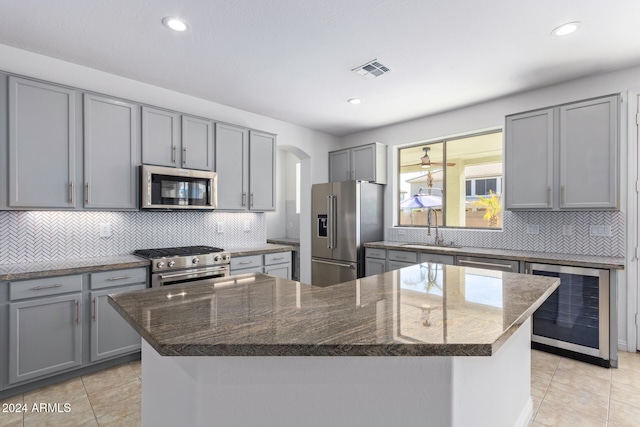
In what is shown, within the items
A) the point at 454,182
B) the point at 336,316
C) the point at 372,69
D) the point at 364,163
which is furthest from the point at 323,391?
the point at 364,163

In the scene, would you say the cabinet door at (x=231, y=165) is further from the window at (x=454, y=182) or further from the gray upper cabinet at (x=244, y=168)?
the window at (x=454, y=182)

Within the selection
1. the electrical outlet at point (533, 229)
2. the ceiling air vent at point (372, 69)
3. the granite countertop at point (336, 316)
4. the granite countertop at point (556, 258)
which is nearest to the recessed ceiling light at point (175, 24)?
the ceiling air vent at point (372, 69)

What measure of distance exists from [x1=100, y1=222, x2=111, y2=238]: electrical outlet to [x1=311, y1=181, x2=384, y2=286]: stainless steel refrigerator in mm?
2651

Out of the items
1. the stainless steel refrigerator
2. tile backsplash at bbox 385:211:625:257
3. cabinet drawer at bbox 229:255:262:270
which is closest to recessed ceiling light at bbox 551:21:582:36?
tile backsplash at bbox 385:211:625:257

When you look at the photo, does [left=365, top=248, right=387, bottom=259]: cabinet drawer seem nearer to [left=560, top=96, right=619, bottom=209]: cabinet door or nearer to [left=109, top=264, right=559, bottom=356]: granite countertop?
[left=560, top=96, right=619, bottom=209]: cabinet door

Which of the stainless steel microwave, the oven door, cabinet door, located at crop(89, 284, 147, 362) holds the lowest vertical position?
cabinet door, located at crop(89, 284, 147, 362)

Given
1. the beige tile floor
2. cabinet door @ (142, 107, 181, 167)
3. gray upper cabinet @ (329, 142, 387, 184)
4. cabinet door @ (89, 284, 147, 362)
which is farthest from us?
gray upper cabinet @ (329, 142, 387, 184)

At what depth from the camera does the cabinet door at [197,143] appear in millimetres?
3402

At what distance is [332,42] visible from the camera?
2.57 meters

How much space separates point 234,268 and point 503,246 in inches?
122

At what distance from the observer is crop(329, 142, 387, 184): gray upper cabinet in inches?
189

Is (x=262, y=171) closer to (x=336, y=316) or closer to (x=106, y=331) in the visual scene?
(x=106, y=331)

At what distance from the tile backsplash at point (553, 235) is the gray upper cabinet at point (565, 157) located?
1.08 ft

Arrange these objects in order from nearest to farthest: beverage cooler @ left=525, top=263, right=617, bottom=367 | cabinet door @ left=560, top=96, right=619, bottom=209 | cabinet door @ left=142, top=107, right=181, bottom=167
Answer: beverage cooler @ left=525, top=263, right=617, bottom=367 < cabinet door @ left=560, top=96, right=619, bottom=209 < cabinet door @ left=142, top=107, right=181, bottom=167
